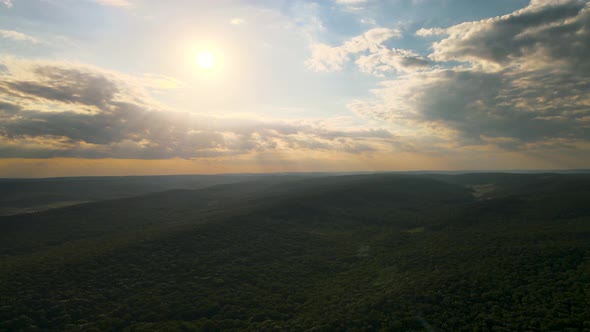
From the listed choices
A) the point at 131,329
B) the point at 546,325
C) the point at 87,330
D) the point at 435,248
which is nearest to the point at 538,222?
the point at 435,248

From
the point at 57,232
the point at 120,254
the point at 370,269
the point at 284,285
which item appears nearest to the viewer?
the point at 284,285

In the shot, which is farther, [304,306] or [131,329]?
[304,306]

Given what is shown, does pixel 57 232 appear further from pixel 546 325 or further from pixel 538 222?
pixel 538 222

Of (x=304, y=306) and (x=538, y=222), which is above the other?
(x=538, y=222)

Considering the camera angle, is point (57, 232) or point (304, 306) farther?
point (57, 232)

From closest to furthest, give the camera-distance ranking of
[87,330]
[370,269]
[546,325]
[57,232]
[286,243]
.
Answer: [546,325]
[87,330]
[370,269]
[286,243]
[57,232]

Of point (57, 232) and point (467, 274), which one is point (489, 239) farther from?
point (57, 232)

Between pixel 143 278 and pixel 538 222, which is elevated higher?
pixel 538 222

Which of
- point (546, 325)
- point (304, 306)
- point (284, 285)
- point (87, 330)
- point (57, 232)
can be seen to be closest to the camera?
point (546, 325)

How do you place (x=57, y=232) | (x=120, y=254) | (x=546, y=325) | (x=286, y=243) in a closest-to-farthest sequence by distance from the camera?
(x=546, y=325) < (x=120, y=254) < (x=286, y=243) < (x=57, y=232)

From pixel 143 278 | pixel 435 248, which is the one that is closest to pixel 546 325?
pixel 435 248
